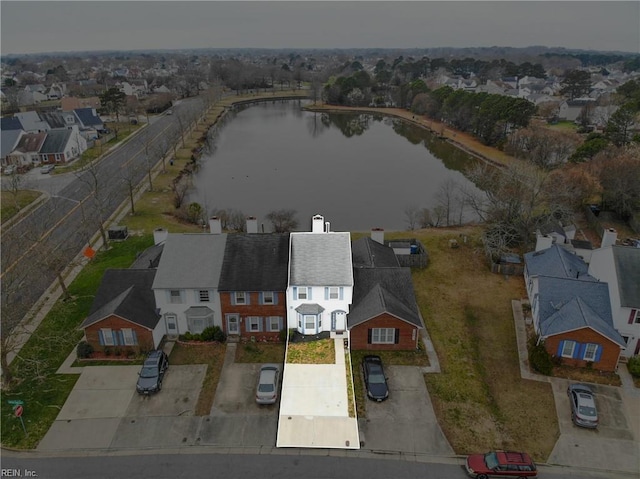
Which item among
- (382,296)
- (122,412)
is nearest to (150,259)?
(122,412)

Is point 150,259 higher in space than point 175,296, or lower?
higher

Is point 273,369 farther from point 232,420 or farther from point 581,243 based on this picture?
point 581,243

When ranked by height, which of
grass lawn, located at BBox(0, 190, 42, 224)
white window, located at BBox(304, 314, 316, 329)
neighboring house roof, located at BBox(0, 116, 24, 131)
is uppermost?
neighboring house roof, located at BBox(0, 116, 24, 131)

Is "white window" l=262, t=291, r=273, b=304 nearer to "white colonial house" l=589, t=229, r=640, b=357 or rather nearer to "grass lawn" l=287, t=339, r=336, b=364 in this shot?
"grass lawn" l=287, t=339, r=336, b=364

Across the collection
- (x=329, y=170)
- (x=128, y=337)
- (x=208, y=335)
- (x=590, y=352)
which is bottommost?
(x=329, y=170)

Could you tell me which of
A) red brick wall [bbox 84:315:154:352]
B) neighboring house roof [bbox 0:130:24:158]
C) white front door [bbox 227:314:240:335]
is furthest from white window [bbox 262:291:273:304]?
neighboring house roof [bbox 0:130:24:158]

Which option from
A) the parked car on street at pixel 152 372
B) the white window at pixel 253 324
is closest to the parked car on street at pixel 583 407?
the white window at pixel 253 324

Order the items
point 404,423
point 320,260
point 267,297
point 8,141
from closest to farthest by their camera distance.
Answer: point 404,423 → point 320,260 → point 267,297 → point 8,141

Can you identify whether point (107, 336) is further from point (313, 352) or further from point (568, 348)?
point (568, 348)
